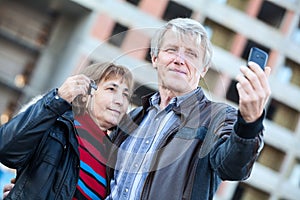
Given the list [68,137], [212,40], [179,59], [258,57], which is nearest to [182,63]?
[179,59]

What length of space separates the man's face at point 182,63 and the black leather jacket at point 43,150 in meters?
0.31

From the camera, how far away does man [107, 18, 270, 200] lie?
5.44ft

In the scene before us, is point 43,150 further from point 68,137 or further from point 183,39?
point 183,39

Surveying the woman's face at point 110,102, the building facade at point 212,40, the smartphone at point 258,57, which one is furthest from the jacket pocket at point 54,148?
the building facade at point 212,40

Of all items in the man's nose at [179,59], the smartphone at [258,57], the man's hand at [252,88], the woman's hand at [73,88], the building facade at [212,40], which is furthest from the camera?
the building facade at [212,40]

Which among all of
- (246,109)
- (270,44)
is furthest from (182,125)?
(270,44)

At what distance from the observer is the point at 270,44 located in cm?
2002

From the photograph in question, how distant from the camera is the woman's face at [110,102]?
6.42ft

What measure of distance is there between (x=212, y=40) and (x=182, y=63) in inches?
707

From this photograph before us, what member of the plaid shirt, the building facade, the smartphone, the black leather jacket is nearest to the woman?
the black leather jacket

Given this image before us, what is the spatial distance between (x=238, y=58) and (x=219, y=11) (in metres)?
1.39

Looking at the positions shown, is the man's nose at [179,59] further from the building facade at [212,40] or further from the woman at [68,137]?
the building facade at [212,40]

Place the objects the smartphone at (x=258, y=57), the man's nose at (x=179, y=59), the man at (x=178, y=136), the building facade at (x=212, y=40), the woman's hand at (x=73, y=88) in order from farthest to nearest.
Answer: the building facade at (x=212, y=40)
the woman's hand at (x=73, y=88)
the man's nose at (x=179, y=59)
the man at (x=178, y=136)
the smartphone at (x=258, y=57)

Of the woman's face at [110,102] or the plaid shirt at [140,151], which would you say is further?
the woman's face at [110,102]
